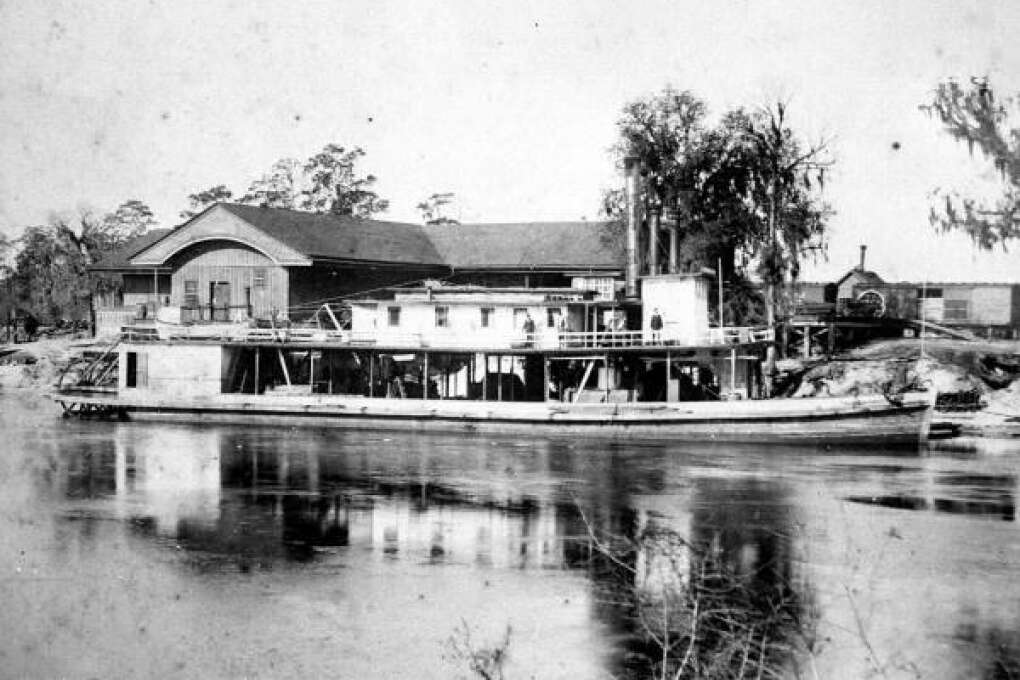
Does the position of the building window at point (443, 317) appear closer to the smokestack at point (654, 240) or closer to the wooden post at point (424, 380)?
the wooden post at point (424, 380)

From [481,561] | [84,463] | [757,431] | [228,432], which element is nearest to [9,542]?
[481,561]

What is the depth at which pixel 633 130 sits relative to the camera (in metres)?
46.6

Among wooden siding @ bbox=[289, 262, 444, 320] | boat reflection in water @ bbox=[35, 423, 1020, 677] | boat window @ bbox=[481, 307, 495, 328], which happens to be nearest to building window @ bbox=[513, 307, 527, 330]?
boat window @ bbox=[481, 307, 495, 328]

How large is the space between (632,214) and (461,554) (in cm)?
2574

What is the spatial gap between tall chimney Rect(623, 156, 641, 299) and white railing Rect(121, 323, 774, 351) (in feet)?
8.40

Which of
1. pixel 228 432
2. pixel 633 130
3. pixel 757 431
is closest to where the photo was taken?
pixel 757 431

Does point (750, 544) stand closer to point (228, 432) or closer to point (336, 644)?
point (336, 644)

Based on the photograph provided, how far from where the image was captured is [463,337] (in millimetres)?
39719

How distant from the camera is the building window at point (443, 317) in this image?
4025 cm

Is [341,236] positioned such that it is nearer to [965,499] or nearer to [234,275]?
[234,275]

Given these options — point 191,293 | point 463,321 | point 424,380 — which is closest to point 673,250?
point 463,321

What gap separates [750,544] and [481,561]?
4802 mm

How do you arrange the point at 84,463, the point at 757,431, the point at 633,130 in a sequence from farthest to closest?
the point at 633,130, the point at 757,431, the point at 84,463

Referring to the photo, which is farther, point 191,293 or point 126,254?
point 126,254
